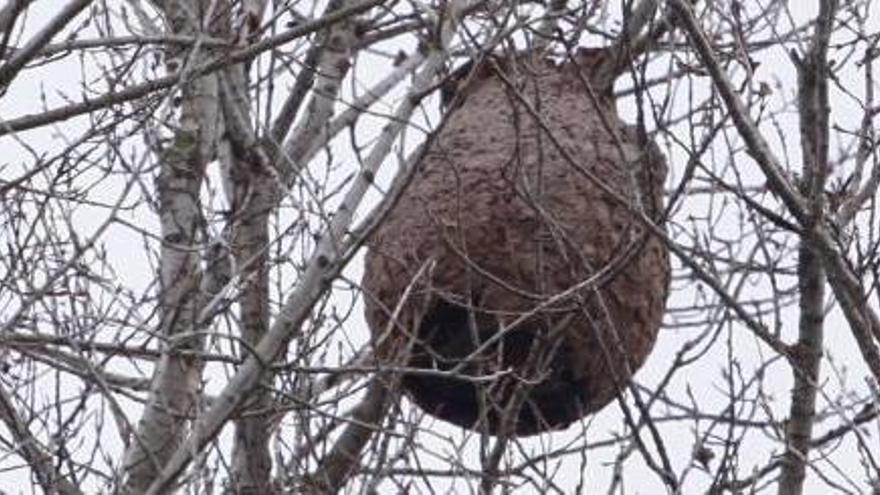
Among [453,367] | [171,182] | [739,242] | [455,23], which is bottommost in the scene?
[453,367]

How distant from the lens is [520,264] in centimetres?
455

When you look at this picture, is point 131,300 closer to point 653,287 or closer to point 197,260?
point 197,260

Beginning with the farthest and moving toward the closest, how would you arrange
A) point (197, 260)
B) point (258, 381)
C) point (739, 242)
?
point (739, 242) → point (197, 260) → point (258, 381)

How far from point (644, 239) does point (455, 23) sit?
0.67m

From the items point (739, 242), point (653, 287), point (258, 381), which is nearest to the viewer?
point (258, 381)

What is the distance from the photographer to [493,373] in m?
4.55

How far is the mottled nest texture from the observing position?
4.51 meters

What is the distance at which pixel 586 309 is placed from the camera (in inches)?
178

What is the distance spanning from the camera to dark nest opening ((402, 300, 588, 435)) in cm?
457

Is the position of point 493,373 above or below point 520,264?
below

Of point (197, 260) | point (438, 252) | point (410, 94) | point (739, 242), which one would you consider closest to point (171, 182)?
point (197, 260)

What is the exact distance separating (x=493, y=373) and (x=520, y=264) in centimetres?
26

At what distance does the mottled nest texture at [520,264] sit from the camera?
177 inches

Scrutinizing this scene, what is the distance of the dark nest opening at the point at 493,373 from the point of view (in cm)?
457
